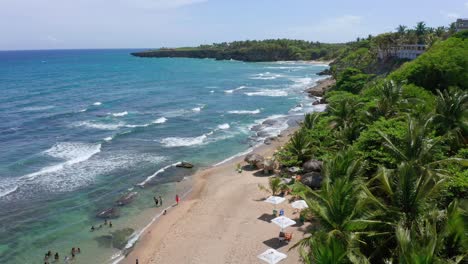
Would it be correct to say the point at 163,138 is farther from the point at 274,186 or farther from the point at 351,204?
the point at 351,204

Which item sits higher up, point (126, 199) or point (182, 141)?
point (182, 141)

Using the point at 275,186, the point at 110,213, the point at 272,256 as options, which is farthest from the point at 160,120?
the point at 272,256

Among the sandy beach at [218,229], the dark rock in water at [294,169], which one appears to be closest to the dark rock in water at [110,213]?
the sandy beach at [218,229]

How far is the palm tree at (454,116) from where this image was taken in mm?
25141

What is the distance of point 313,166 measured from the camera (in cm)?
3338

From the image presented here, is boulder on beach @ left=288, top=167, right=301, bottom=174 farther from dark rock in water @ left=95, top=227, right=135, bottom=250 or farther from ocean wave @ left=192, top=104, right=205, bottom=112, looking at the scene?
ocean wave @ left=192, top=104, right=205, bottom=112

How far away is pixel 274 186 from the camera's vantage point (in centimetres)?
3073

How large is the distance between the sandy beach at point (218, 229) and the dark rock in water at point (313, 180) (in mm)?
2175

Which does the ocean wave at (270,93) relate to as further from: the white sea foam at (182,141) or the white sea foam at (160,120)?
the white sea foam at (182,141)

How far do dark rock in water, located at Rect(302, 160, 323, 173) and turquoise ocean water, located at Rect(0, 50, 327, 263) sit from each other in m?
11.1

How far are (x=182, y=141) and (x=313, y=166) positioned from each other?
22.8 meters

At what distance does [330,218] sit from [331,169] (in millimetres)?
6144

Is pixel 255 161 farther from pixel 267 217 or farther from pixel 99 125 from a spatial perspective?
pixel 99 125

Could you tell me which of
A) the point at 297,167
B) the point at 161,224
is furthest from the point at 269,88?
the point at 161,224
